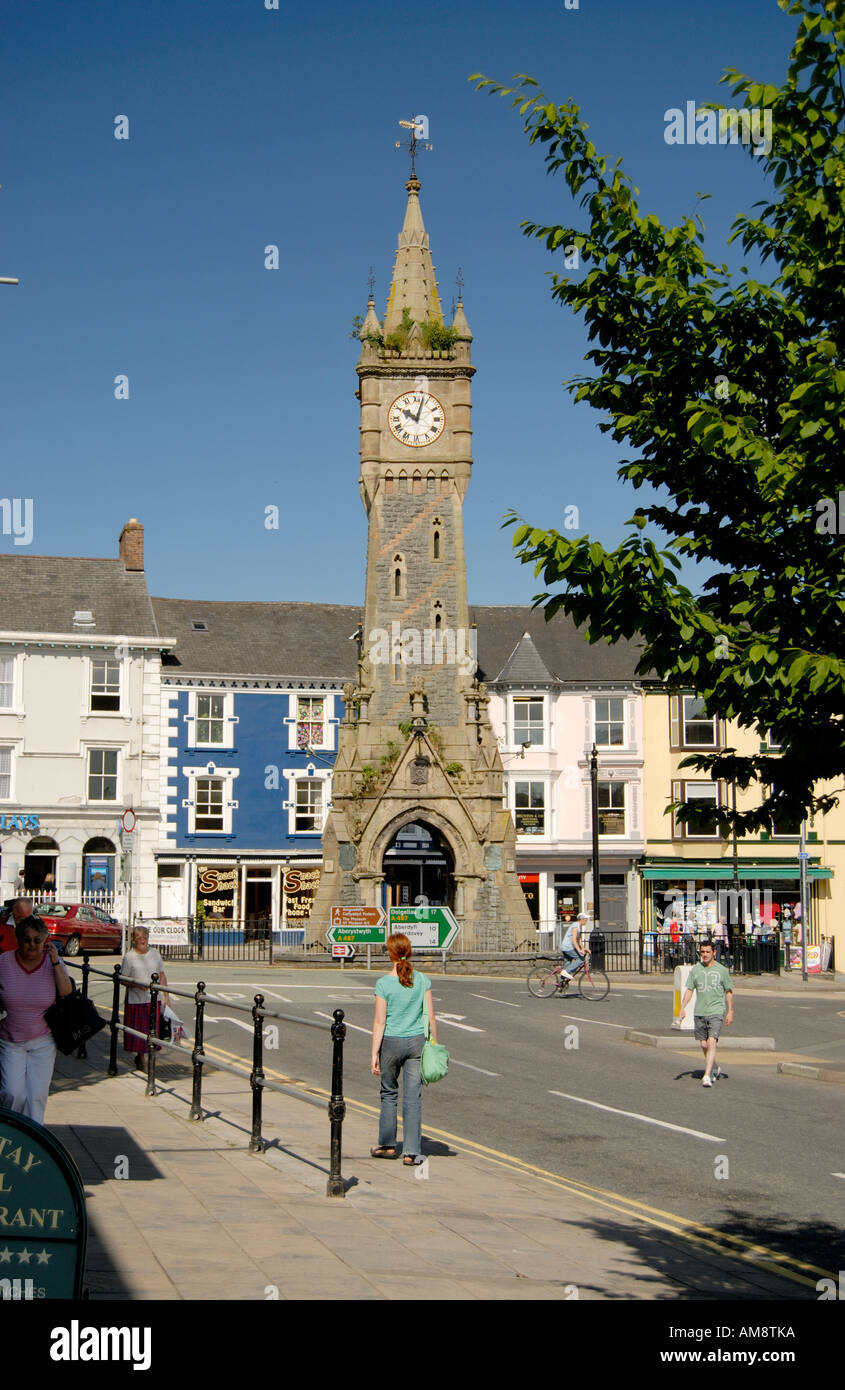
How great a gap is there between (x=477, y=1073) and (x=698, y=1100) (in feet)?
10.2

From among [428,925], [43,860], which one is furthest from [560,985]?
[43,860]

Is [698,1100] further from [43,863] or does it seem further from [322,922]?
[43,863]

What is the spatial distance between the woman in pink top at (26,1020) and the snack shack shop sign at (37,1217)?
16.6 feet

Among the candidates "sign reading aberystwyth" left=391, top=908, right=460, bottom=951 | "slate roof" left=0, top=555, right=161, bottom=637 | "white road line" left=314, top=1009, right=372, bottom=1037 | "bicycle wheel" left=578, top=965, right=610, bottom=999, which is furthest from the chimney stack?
"white road line" left=314, top=1009, right=372, bottom=1037

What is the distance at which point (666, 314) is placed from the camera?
7602 mm

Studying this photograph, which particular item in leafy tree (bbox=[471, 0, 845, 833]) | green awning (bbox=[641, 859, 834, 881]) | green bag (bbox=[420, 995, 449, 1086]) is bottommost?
green bag (bbox=[420, 995, 449, 1086])

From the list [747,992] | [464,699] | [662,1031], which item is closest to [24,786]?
[464,699]

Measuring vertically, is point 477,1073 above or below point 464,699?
below

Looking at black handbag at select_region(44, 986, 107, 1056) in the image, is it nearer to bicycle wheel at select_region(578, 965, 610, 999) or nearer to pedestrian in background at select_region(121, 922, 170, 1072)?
pedestrian in background at select_region(121, 922, 170, 1072)

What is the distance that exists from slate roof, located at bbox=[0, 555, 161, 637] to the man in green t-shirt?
3611 cm

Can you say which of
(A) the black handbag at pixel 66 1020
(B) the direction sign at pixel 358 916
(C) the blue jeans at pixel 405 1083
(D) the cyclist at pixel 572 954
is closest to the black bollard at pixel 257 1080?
(C) the blue jeans at pixel 405 1083

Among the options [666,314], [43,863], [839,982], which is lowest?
[839,982]

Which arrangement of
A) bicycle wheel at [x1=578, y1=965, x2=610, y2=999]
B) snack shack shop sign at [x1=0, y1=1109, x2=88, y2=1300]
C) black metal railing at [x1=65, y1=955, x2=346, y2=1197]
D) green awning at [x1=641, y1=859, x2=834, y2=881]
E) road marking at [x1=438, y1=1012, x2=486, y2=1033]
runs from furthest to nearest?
green awning at [x1=641, y1=859, x2=834, y2=881]
bicycle wheel at [x1=578, y1=965, x2=610, y2=999]
road marking at [x1=438, y1=1012, x2=486, y2=1033]
black metal railing at [x1=65, y1=955, x2=346, y2=1197]
snack shack shop sign at [x1=0, y1=1109, x2=88, y2=1300]

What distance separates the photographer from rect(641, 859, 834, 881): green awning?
50781 mm
